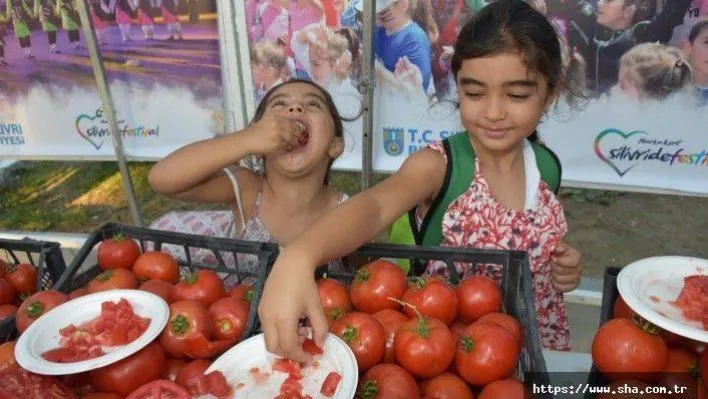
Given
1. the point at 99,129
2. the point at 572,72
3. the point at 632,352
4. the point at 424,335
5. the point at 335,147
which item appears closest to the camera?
the point at 632,352

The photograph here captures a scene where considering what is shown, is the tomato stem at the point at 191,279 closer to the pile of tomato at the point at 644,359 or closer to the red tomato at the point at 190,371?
the red tomato at the point at 190,371

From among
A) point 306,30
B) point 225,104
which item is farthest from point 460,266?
point 225,104

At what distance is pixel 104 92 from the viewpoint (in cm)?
331

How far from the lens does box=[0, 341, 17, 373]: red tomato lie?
1.23 m

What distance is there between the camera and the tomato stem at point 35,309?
4.53 ft

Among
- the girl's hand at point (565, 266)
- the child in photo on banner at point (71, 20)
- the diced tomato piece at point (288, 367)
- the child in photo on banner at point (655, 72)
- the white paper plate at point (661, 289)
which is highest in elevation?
the child in photo on banner at point (71, 20)

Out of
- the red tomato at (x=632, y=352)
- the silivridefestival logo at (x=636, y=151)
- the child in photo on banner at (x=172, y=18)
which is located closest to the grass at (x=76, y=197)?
the child in photo on banner at (x=172, y=18)

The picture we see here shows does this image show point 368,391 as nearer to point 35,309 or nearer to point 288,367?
point 288,367

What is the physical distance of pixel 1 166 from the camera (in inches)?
207

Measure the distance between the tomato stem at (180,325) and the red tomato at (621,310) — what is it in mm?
1065

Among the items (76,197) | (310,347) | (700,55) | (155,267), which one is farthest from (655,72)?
(76,197)

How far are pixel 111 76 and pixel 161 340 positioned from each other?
8.77 feet

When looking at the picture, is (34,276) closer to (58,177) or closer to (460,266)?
(460,266)

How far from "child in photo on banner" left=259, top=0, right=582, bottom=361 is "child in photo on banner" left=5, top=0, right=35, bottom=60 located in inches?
118
